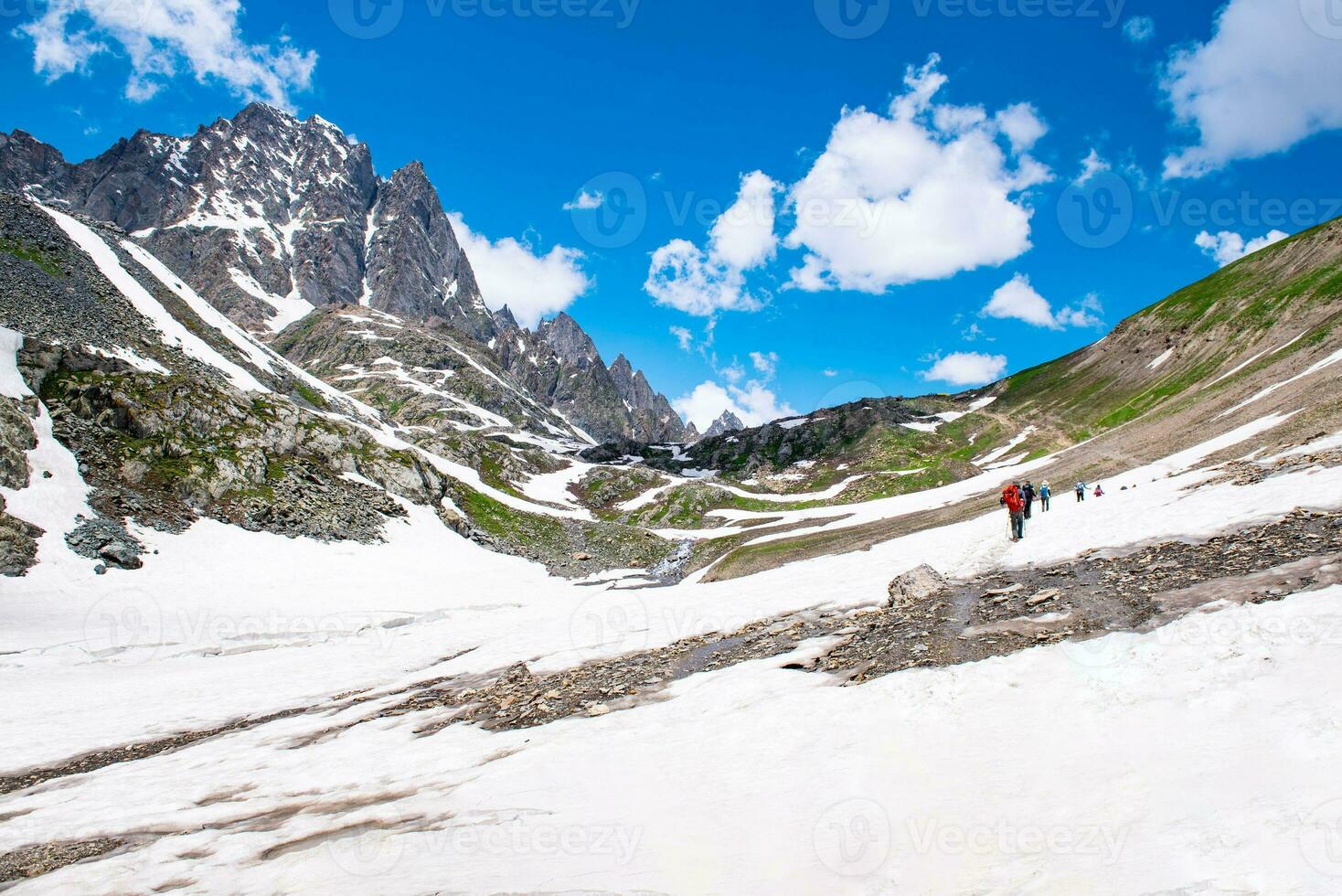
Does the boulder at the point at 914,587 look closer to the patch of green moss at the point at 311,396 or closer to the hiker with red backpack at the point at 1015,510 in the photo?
the hiker with red backpack at the point at 1015,510

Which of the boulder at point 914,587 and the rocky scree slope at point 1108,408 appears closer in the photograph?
the boulder at point 914,587

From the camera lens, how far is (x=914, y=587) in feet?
64.7

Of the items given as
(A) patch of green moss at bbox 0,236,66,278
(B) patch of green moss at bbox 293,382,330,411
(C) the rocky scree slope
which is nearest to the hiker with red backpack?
(C) the rocky scree slope

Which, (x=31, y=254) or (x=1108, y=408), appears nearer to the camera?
(x=31, y=254)

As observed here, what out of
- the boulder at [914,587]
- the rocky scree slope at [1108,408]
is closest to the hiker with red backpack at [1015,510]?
the boulder at [914,587]

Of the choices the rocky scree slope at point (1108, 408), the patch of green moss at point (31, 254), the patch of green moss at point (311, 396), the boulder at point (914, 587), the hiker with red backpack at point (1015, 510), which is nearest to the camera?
the boulder at point (914, 587)

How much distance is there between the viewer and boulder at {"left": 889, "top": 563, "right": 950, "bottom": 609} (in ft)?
63.7

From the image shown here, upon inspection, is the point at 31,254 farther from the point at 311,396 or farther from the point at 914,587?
the point at 914,587

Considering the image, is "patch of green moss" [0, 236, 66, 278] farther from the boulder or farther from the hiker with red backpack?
the hiker with red backpack

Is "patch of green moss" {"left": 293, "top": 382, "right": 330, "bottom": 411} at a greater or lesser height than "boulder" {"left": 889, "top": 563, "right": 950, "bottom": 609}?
greater

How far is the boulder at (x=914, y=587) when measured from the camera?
19.4 metres

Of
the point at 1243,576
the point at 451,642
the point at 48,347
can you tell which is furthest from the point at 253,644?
the point at 1243,576

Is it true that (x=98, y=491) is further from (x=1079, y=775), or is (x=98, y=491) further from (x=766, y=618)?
(x=1079, y=775)

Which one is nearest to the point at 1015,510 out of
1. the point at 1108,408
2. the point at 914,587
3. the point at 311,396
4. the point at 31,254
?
the point at 914,587
